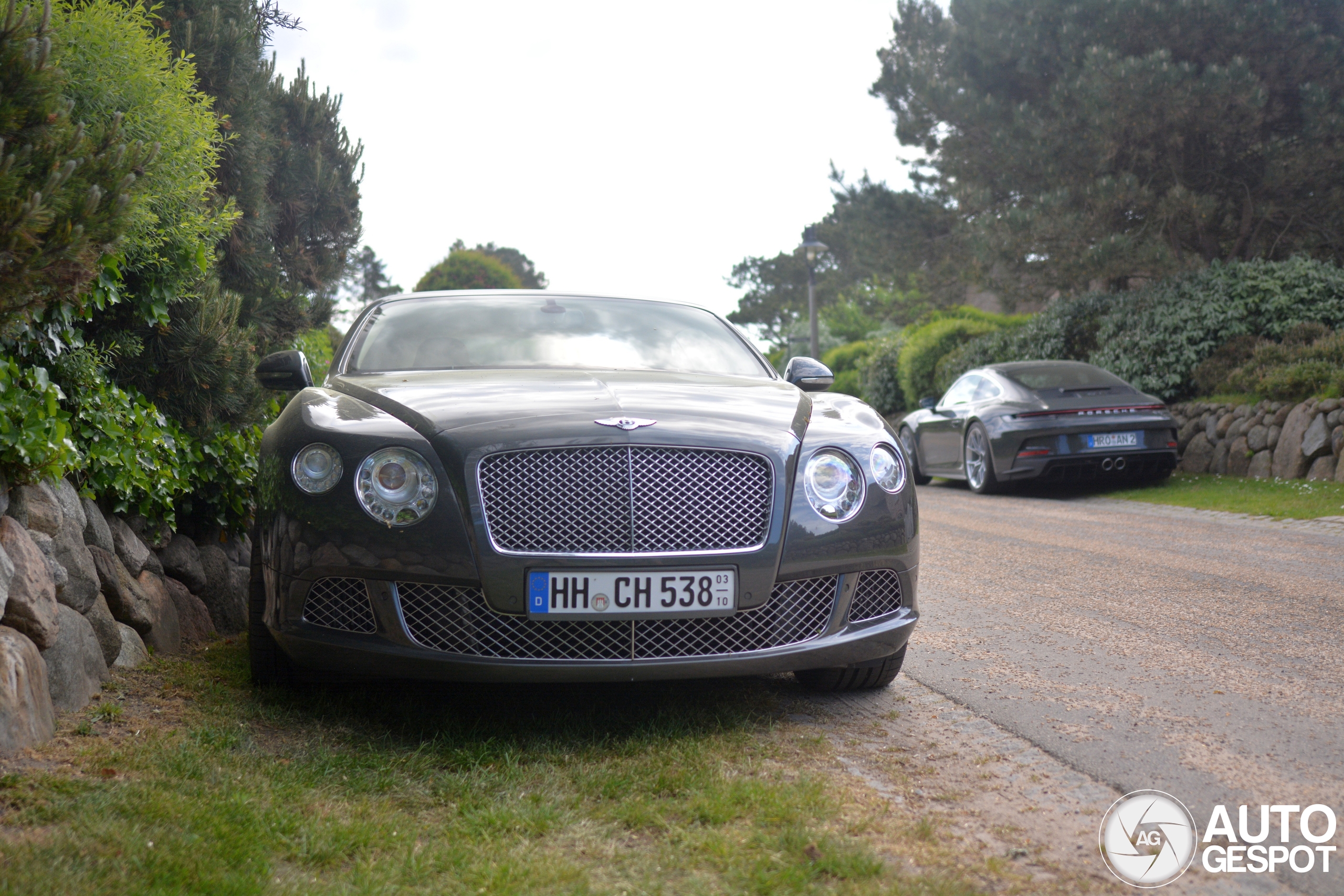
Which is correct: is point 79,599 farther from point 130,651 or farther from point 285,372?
point 285,372

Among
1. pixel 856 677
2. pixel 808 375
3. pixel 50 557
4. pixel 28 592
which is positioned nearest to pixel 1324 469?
pixel 808 375

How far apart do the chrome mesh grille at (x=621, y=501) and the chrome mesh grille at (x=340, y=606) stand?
1.45ft

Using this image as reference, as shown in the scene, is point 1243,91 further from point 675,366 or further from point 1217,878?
point 1217,878

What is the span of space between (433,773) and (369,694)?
0.89 meters

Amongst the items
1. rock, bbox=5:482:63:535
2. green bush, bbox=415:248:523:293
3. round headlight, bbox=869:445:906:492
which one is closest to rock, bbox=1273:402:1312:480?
round headlight, bbox=869:445:906:492

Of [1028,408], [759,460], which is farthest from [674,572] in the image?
[1028,408]

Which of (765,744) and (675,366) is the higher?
(675,366)

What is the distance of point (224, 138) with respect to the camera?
208 inches

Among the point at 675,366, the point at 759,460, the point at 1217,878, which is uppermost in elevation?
the point at 675,366

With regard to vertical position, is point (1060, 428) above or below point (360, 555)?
above

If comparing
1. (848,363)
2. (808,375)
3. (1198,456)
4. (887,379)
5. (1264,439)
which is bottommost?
(1198,456)

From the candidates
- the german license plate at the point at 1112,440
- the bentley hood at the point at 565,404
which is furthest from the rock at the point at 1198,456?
the bentley hood at the point at 565,404

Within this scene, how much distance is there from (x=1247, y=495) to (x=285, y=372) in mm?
9427

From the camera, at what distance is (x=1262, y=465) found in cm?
1198
